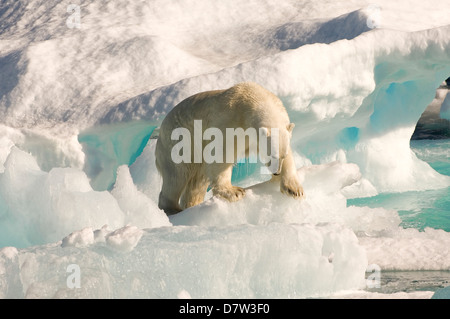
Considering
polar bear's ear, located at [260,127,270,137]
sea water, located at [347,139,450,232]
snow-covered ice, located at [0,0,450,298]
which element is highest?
polar bear's ear, located at [260,127,270,137]

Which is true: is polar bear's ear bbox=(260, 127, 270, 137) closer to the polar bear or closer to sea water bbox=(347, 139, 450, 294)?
the polar bear

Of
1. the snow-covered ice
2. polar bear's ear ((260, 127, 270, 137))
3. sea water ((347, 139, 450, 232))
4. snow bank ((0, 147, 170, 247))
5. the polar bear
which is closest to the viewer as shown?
the snow-covered ice

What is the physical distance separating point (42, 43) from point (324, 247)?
4.50m

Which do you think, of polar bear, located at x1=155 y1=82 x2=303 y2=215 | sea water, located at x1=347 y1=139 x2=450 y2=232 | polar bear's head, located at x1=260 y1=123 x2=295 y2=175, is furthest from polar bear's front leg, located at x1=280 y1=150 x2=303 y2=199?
sea water, located at x1=347 y1=139 x2=450 y2=232

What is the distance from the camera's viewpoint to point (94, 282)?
2846 millimetres

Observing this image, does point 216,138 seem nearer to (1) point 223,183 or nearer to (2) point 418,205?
(1) point 223,183

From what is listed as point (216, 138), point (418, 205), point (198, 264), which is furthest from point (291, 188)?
point (418, 205)

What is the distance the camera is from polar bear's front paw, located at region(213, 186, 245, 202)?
4.11 metres

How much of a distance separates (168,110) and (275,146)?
1.99m

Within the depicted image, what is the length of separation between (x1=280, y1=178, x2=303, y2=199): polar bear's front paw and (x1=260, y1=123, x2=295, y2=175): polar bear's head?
0.19 metres

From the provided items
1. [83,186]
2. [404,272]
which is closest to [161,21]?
[83,186]

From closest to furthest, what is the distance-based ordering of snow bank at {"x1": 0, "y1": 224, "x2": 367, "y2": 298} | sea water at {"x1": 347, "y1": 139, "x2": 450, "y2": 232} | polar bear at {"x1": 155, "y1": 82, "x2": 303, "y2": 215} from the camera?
snow bank at {"x1": 0, "y1": 224, "x2": 367, "y2": 298}
polar bear at {"x1": 155, "y1": 82, "x2": 303, "y2": 215}
sea water at {"x1": 347, "y1": 139, "x2": 450, "y2": 232}

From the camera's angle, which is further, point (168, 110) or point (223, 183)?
point (168, 110)

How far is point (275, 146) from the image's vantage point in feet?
12.6
